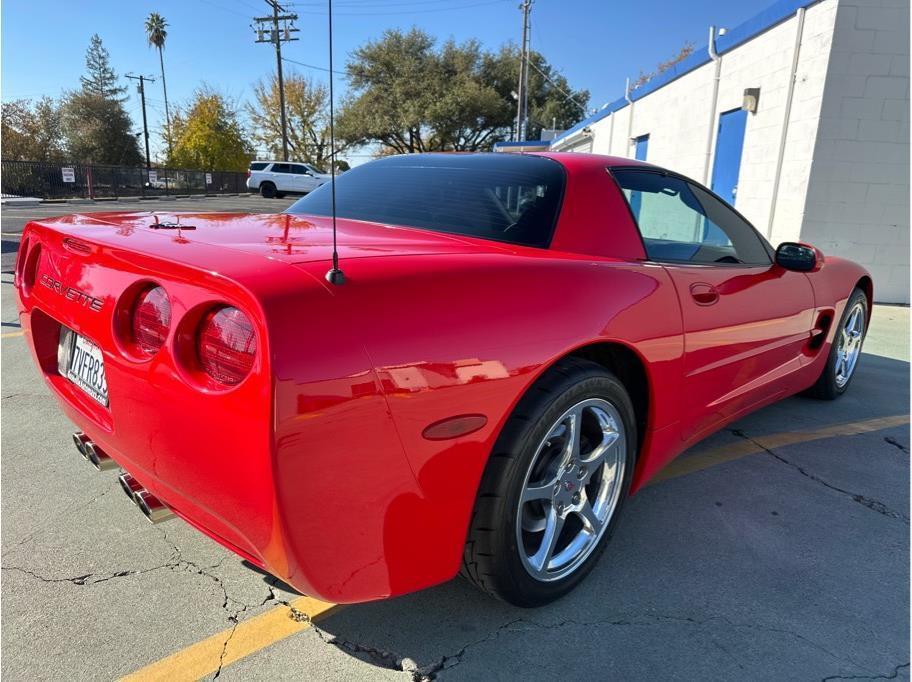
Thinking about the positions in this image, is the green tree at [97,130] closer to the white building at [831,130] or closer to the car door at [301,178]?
the car door at [301,178]

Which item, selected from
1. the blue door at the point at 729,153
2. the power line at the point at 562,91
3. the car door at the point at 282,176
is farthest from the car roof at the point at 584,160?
the power line at the point at 562,91

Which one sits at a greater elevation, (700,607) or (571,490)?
(571,490)

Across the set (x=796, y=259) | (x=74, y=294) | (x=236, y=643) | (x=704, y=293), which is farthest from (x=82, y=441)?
(x=796, y=259)

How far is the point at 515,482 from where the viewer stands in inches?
68.1

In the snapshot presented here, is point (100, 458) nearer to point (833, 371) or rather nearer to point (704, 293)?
point (704, 293)

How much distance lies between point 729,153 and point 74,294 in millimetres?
10075

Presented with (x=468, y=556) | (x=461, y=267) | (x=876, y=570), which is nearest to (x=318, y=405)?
(x=461, y=267)

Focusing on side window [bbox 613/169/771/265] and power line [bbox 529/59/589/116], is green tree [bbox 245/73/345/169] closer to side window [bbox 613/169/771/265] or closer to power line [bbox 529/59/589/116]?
power line [bbox 529/59/589/116]

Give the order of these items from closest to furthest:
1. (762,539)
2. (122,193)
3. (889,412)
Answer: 1. (762,539)
2. (889,412)
3. (122,193)

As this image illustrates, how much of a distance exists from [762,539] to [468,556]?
1371mm

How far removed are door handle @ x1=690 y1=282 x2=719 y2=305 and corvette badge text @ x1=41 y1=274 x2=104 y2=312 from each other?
200 cm

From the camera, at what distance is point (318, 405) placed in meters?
1.31

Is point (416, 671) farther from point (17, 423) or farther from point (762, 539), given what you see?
point (17, 423)

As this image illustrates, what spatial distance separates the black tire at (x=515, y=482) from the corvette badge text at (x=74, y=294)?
3.86 feet
